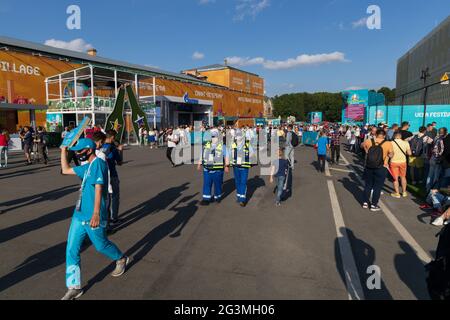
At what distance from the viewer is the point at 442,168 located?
710 cm

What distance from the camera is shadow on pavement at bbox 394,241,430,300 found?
11.1ft

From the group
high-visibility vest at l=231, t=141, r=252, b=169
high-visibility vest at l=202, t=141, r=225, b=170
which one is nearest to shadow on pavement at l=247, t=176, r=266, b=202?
high-visibility vest at l=231, t=141, r=252, b=169

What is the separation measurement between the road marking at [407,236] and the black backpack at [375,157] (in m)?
1.06

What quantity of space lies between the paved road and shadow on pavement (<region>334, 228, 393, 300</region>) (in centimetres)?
1

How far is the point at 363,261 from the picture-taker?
13.5 feet

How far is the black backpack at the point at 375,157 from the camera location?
655 cm

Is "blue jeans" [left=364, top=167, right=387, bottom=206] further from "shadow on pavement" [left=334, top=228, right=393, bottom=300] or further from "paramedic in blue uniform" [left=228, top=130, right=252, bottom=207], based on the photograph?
"paramedic in blue uniform" [left=228, top=130, right=252, bottom=207]

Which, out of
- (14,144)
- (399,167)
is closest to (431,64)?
(399,167)

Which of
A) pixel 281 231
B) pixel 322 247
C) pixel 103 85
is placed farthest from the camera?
pixel 103 85

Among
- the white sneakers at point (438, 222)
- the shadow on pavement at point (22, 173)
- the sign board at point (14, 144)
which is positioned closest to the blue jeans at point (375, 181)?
the white sneakers at point (438, 222)

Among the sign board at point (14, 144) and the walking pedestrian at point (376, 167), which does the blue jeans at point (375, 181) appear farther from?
the sign board at point (14, 144)
